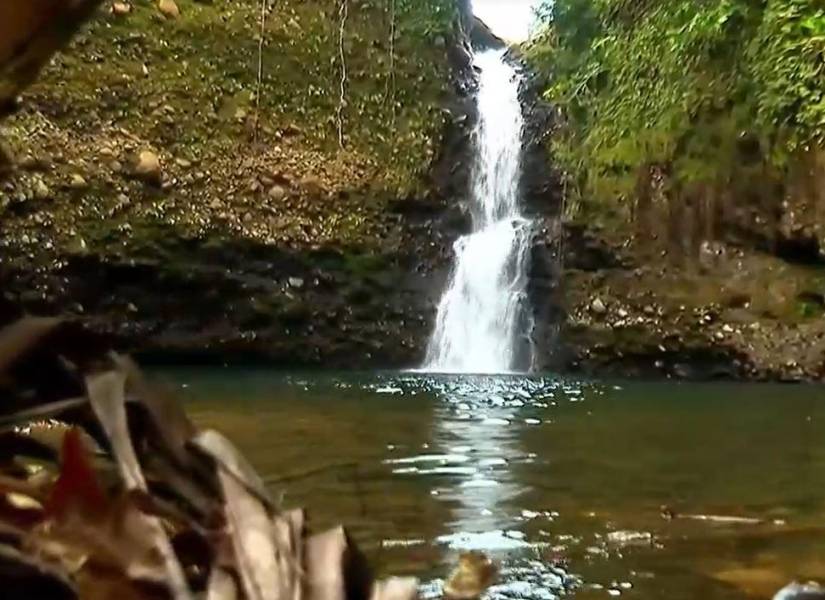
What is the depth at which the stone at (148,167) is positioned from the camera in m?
10.7

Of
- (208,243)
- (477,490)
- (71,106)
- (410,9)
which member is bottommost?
(477,490)

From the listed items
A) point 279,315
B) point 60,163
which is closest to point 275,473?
point 279,315

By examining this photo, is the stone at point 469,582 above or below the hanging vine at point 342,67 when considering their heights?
below

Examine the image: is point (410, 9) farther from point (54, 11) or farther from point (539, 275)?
point (54, 11)

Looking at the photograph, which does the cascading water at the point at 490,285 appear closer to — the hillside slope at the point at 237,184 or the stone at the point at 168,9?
the hillside slope at the point at 237,184

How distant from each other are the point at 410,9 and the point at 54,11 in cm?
1287

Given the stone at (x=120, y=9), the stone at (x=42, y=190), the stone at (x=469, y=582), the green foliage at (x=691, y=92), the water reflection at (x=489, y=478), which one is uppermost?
the stone at (x=120, y=9)

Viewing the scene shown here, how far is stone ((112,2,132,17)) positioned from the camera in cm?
1162

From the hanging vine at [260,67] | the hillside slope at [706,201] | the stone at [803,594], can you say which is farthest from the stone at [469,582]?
the hanging vine at [260,67]

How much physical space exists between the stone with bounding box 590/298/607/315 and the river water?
9.63 ft

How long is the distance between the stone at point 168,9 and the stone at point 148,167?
194 cm

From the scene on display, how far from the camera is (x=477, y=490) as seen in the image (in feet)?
11.1

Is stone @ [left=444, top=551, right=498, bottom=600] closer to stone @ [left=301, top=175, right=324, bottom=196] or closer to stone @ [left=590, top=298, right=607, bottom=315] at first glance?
stone @ [left=590, top=298, right=607, bottom=315]

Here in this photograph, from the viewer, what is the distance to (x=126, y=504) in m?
0.69
